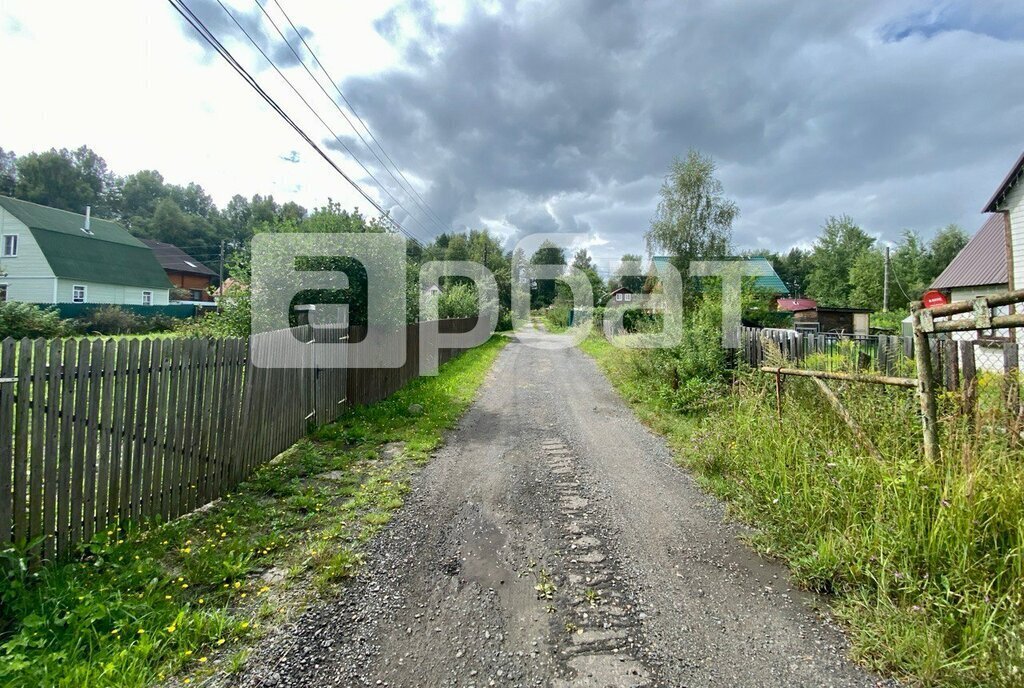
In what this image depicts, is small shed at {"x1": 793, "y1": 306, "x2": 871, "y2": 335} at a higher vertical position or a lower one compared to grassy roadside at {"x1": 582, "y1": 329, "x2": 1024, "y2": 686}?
higher

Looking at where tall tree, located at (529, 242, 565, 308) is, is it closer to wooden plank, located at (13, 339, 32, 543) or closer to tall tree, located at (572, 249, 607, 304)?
tall tree, located at (572, 249, 607, 304)

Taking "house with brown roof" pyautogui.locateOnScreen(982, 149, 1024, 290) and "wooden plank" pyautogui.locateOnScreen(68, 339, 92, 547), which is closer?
"wooden plank" pyautogui.locateOnScreen(68, 339, 92, 547)

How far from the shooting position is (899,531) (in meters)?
2.70

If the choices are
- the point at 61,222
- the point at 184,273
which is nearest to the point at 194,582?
the point at 61,222

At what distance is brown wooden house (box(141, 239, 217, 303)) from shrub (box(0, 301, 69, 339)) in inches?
1119

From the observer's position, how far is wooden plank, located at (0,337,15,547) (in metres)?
2.44

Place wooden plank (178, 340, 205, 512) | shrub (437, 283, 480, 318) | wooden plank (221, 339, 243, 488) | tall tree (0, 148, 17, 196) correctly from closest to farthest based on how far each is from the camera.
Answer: wooden plank (178, 340, 205, 512)
wooden plank (221, 339, 243, 488)
shrub (437, 283, 480, 318)
tall tree (0, 148, 17, 196)

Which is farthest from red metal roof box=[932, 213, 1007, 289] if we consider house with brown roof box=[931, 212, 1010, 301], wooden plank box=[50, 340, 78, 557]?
wooden plank box=[50, 340, 78, 557]

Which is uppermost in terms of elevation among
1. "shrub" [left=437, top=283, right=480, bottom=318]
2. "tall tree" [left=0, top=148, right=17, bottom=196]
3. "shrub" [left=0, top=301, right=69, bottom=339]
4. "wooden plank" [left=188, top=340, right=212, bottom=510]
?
"tall tree" [left=0, top=148, right=17, bottom=196]

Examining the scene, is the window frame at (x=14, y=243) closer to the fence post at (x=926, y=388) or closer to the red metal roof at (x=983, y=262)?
the fence post at (x=926, y=388)

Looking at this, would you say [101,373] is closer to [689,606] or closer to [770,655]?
[689,606]

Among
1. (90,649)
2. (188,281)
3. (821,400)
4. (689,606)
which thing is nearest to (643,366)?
(821,400)

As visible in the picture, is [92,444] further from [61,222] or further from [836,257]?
[836,257]

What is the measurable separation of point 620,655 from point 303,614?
69.2 inches
